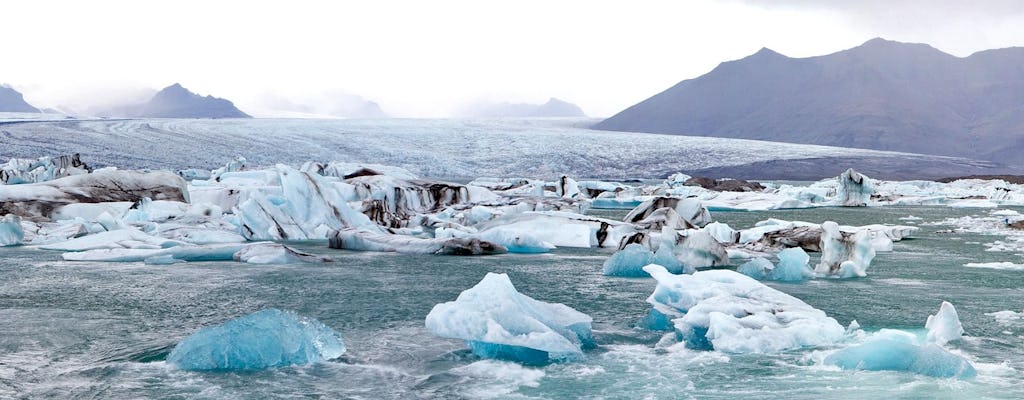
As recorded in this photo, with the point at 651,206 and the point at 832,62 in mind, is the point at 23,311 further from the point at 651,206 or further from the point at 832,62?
the point at 832,62

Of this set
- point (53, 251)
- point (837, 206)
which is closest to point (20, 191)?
point (53, 251)

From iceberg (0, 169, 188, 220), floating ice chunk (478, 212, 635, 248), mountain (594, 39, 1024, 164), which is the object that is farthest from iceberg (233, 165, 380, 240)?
mountain (594, 39, 1024, 164)

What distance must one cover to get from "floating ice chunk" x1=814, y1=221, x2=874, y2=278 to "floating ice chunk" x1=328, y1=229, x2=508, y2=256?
12.4ft

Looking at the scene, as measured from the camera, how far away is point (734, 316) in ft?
16.9

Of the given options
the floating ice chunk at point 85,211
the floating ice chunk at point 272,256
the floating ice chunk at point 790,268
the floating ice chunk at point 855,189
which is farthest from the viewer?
the floating ice chunk at point 855,189

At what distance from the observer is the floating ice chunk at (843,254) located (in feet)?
26.2

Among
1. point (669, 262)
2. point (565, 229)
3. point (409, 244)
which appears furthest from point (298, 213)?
point (669, 262)

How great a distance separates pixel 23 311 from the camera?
229 inches

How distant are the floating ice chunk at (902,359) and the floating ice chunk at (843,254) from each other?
12.4 ft

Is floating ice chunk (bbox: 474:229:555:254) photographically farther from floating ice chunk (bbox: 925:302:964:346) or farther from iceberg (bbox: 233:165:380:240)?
floating ice chunk (bbox: 925:302:964:346)

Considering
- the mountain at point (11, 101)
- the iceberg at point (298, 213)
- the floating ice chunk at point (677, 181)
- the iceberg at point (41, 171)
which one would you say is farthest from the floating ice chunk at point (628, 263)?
the mountain at point (11, 101)

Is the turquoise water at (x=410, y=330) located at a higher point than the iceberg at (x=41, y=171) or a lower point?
higher

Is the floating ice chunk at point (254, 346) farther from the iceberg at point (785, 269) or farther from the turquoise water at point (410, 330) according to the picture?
the iceberg at point (785, 269)

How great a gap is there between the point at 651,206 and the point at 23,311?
9211 mm
